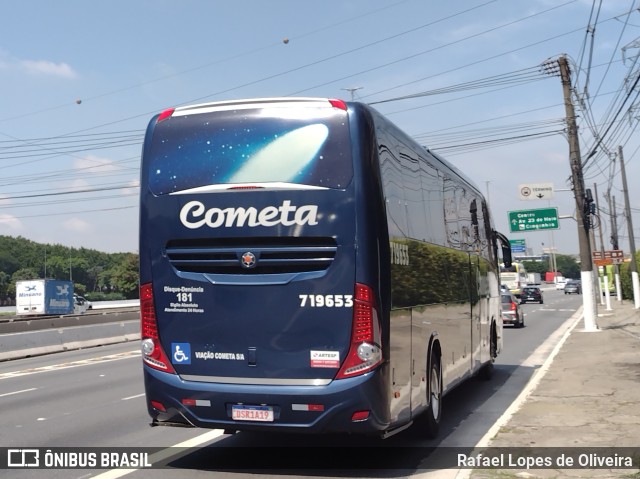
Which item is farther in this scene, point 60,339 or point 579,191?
point 579,191

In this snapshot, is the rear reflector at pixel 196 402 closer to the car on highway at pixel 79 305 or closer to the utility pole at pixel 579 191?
the utility pole at pixel 579 191

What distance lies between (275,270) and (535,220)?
139ft

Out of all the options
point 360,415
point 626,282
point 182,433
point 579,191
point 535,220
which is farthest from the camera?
point 626,282

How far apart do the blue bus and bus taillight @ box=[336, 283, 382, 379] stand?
0.01 metres

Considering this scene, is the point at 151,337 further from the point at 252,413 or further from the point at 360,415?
the point at 360,415

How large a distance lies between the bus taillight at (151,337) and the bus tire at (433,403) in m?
3.13

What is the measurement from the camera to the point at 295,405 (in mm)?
6695

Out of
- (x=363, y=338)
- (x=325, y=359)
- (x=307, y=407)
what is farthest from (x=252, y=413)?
(x=363, y=338)

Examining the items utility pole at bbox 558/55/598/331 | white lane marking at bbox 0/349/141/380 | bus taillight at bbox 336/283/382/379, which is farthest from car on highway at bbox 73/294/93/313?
bus taillight at bbox 336/283/382/379

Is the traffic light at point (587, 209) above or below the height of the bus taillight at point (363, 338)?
above

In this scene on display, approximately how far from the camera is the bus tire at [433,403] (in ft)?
28.5

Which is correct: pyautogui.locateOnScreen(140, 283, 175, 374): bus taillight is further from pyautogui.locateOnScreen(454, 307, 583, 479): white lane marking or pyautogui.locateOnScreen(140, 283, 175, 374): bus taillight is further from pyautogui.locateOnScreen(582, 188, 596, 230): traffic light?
pyautogui.locateOnScreen(582, 188, 596, 230): traffic light

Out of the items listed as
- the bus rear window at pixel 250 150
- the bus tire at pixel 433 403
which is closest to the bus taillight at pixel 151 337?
the bus rear window at pixel 250 150

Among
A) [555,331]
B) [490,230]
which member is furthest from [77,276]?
[490,230]
